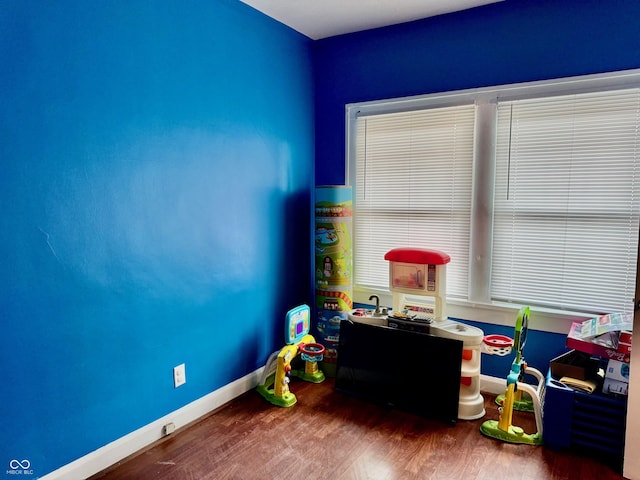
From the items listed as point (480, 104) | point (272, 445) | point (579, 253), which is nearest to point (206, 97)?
point (480, 104)

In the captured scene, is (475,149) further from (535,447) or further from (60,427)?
(60,427)

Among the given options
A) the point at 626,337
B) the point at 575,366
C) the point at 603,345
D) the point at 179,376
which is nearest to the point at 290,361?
the point at 179,376

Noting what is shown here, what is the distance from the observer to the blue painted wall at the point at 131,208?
183cm

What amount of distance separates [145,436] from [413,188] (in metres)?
2.37

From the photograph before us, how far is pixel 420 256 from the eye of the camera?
285cm

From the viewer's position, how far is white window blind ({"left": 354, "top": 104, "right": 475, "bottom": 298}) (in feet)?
10.0

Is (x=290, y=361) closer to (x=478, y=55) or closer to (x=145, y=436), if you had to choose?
(x=145, y=436)

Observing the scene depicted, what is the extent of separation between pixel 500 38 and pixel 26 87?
267 cm

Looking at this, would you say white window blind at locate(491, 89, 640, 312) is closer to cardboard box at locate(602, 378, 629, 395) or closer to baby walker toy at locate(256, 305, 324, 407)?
cardboard box at locate(602, 378, 629, 395)

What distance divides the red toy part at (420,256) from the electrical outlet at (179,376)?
149 cm

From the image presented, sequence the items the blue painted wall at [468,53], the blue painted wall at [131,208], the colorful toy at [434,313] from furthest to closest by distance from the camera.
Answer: the colorful toy at [434,313] < the blue painted wall at [468,53] < the blue painted wall at [131,208]

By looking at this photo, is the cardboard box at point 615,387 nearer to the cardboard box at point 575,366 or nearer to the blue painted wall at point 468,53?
the cardboard box at point 575,366

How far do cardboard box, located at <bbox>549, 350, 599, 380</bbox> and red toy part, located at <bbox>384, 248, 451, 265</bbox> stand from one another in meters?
0.86

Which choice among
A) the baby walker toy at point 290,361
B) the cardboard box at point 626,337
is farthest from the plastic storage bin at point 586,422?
the baby walker toy at point 290,361
